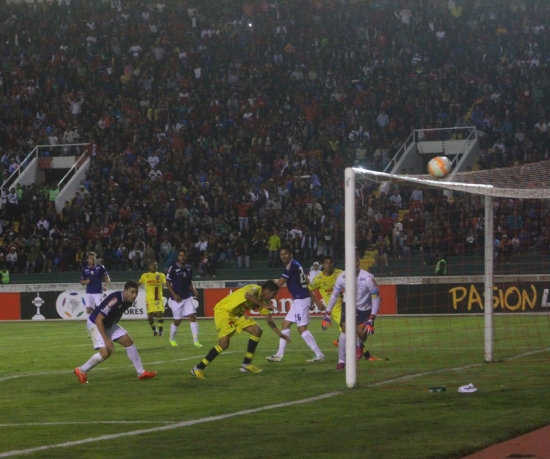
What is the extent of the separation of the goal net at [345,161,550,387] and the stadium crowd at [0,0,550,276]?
261mm

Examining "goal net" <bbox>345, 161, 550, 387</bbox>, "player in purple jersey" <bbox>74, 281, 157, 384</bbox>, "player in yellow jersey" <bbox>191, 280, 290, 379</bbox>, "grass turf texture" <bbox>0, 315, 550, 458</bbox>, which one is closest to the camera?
"grass turf texture" <bbox>0, 315, 550, 458</bbox>

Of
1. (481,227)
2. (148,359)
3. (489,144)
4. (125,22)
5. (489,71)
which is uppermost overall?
(125,22)

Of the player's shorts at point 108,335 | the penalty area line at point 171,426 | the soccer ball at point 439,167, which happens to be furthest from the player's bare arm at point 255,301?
the soccer ball at point 439,167

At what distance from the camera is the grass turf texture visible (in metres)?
9.71

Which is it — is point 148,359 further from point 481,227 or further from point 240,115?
point 240,115

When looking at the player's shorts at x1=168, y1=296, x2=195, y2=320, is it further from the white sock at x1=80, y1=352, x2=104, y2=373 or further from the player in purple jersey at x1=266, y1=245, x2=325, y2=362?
the white sock at x1=80, y1=352, x2=104, y2=373

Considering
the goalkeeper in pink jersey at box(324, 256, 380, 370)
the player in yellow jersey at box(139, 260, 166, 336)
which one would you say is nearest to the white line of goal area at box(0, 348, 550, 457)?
the goalkeeper in pink jersey at box(324, 256, 380, 370)

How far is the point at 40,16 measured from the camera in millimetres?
51156

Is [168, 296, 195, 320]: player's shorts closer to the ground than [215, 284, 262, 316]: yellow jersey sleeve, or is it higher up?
closer to the ground

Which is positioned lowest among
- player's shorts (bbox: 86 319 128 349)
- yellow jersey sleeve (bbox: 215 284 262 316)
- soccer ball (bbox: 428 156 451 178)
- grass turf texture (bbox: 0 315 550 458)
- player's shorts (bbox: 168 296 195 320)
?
grass turf texture (bbox: 0 315 550 458)

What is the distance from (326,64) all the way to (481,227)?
62.6 feet

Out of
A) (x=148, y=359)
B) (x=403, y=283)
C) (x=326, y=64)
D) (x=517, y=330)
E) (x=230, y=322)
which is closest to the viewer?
(x=230, y=322)

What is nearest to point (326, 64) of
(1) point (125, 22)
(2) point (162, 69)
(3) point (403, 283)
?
(2) point (162, 69)

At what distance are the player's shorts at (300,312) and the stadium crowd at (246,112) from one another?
35.0ft
